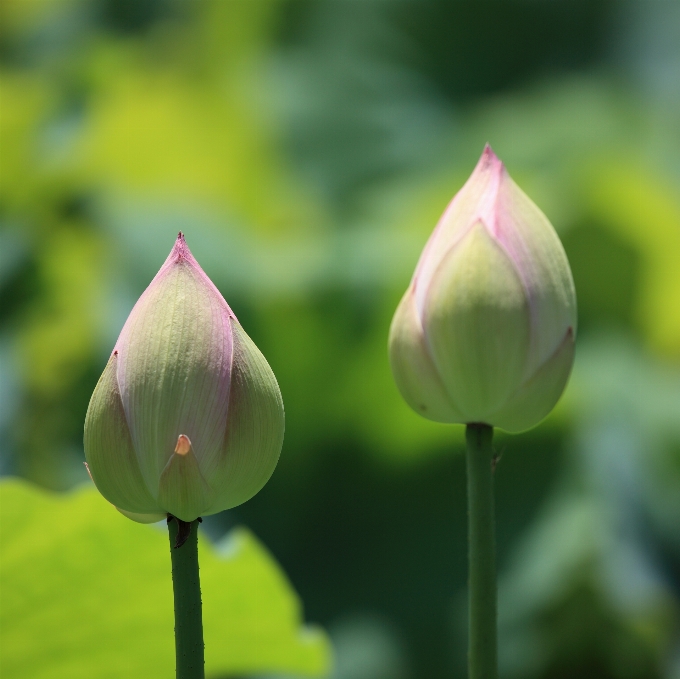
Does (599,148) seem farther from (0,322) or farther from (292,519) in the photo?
(0,322)

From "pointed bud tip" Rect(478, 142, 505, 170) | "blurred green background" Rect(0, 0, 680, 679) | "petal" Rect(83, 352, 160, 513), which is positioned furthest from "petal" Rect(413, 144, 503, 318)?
"blurred green background" Rect(0, 0, 680, 679)

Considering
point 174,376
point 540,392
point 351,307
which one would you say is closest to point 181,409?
point 174,376

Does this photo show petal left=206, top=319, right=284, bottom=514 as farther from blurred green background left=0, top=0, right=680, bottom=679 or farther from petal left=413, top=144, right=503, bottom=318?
blurred green background left=0, top=0, right=680, bottom=679

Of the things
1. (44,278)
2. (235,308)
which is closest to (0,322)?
A: (44,278)

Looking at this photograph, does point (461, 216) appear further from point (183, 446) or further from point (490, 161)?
point (183, 446)

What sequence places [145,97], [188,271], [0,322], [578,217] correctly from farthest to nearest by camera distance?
[145,97] < [578,217] < [0,322] < [188,271]

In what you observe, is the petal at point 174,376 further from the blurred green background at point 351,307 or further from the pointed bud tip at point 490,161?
the blurred green background at point 351,307
